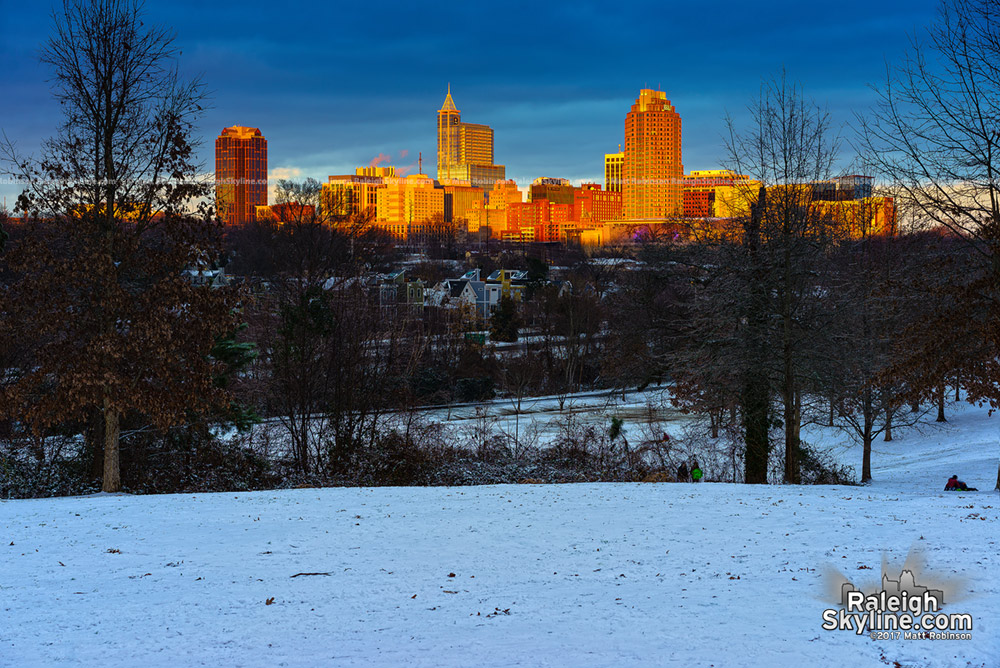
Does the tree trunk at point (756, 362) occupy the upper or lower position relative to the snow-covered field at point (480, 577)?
upper

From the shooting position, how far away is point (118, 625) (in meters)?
7.65

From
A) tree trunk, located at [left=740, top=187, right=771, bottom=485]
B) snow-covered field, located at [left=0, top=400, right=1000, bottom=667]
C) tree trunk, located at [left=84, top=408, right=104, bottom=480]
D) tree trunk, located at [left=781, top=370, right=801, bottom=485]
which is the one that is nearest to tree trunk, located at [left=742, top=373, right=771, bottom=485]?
tree trunk, located at [left=740, top=187, right=771, bottom=485]

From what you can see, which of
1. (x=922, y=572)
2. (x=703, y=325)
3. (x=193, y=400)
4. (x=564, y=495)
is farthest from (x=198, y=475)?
(x=922, y=572)

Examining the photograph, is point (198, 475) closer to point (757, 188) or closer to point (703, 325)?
point (703, 325)

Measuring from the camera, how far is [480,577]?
365 inches

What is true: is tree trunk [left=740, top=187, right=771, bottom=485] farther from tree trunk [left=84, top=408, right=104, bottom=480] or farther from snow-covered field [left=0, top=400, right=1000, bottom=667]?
tree trunk [left=84, top=408, right=104, bottom=480]

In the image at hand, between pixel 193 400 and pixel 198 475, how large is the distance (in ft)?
19.7

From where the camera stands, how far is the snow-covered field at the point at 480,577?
6914mm

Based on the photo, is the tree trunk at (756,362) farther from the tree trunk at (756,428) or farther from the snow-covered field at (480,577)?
the snow-covered field at (480,577)

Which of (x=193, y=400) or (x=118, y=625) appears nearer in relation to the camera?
(x=118, y=625)

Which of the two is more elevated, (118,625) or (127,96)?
(127,96)

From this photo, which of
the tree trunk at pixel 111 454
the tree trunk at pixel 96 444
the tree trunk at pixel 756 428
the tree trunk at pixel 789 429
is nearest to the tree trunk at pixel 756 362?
the tree trunk at pixel 756 428

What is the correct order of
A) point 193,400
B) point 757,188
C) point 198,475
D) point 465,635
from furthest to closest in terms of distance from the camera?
1. point 198,475
2. point 757,188
3. point 193,400
4. point 465,635

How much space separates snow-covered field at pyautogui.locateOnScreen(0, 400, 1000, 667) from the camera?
6.91 metres
